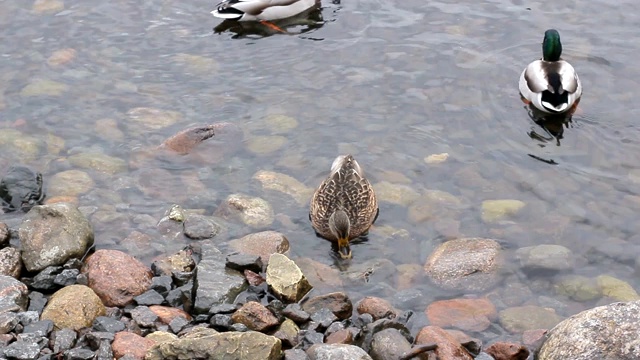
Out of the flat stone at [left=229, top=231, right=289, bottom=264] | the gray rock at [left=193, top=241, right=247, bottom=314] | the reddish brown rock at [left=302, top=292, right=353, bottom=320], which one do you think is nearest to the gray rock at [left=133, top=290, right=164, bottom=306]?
the gray rock at [left=193, top=241, right=247, bottom=314]

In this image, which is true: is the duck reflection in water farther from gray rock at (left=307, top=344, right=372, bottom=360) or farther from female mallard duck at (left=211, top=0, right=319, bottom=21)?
gray rock at (left=307, top=344, right=372, bottom=360)

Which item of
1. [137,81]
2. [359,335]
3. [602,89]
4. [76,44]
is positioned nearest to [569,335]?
[359,335]

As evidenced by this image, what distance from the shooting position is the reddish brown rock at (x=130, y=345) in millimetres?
6156

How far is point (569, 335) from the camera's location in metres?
6.08

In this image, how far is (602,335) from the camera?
589cm

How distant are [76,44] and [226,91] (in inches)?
97.6

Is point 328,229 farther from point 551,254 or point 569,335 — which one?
point 569,335

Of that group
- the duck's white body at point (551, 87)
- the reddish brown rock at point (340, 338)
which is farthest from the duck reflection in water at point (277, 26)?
the reddish brown rock at point (340, 338)

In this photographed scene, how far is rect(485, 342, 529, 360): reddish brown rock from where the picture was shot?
259 inches

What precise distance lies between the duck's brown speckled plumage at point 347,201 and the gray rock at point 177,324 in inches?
77.5

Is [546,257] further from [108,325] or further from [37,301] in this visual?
[37,301]

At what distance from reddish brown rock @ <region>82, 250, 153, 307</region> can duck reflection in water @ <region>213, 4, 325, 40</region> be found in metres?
5.82

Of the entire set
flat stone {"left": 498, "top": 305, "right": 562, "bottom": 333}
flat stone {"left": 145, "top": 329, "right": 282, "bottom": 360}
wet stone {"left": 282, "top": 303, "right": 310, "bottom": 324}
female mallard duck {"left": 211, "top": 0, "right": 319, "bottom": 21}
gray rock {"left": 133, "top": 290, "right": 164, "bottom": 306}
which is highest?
female mallard duck {"left": 211, "top": 0, "right": 319, "bottom": 21}

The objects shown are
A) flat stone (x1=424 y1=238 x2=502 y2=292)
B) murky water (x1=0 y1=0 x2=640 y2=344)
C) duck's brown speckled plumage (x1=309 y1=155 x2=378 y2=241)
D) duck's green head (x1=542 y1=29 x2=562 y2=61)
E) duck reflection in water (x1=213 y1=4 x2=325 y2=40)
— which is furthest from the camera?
duck reflection in water (x1=213 y1=4 x2=325 y2=40)
